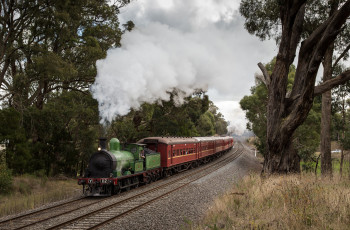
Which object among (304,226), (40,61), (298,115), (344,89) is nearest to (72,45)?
(40,61)

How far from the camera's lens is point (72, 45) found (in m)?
21.1

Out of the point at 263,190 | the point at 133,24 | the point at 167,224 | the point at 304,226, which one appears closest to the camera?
the point at 304,226

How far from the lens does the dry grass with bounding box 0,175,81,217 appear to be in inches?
458

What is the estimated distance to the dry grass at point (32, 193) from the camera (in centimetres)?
1164

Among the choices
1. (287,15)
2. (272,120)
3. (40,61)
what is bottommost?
(272,120)

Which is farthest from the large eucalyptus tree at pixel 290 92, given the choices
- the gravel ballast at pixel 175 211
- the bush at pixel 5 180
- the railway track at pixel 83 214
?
the bush at pixel 5 180

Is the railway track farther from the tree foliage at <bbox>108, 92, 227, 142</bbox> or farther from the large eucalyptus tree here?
the tree foliage at <bbox>108, 92, 227, 142</bbox>

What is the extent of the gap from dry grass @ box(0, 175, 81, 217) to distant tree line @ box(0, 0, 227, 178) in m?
1.42

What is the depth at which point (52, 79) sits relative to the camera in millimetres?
18828

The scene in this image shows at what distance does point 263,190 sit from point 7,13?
1665 centimetres

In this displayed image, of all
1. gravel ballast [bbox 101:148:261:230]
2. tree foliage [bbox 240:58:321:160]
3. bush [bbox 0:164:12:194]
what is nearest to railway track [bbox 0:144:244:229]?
gravel ballast [bbox 101:148:261:230]

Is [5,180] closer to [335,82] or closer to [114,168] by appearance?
[114,168]

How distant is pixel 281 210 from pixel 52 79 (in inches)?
650

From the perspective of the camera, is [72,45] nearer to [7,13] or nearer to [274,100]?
[7,13]
